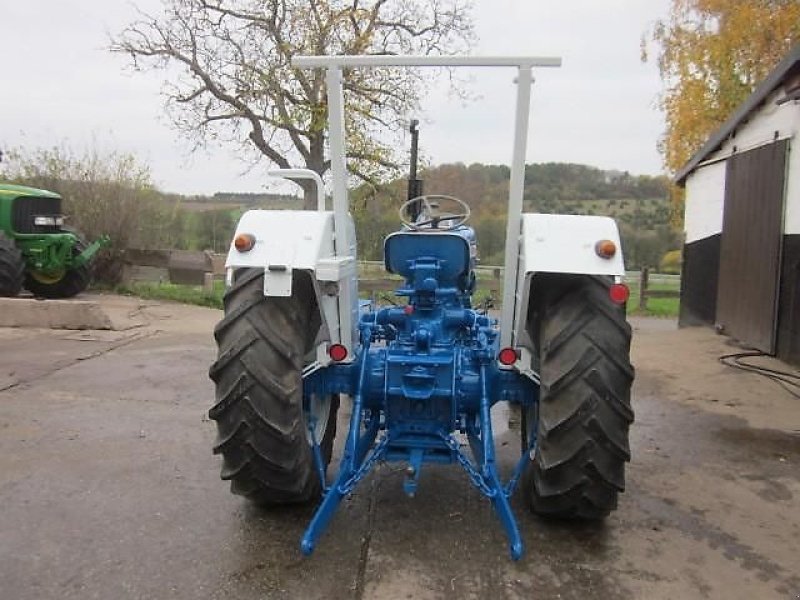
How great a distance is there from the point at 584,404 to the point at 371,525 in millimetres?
1134

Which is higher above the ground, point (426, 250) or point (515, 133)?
point (515, 133)

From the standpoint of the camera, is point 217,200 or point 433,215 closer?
point 433,215

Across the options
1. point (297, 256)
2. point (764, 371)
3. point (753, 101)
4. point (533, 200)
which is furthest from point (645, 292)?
point (297, 256)

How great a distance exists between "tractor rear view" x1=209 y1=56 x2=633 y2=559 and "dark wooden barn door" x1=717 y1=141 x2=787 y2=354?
5654 millimetres

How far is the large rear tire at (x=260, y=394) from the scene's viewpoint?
310cm

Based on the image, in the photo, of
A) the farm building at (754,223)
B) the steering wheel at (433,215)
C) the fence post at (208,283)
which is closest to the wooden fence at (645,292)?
the farm building at (754,223)

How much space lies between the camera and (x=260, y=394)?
10.2 ft

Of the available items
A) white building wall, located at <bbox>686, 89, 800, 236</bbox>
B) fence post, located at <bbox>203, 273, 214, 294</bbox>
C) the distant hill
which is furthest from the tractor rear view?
the distant hill

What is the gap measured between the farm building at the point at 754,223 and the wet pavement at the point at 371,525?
2761 millimetres

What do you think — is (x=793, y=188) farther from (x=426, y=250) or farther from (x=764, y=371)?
(x=426, y=250)

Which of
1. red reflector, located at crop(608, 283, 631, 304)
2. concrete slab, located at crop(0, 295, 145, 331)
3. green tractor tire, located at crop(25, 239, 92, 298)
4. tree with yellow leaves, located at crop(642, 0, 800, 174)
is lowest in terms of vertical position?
concrete slab, located at crop(0, 295, 145, 331)

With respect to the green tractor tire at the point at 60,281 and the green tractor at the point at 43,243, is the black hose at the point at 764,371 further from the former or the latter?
the green tractor tire at the point at 60,281

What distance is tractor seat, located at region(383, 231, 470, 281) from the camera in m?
3.74

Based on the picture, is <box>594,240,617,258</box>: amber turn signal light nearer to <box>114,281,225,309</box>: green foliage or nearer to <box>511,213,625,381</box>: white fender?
<box>511,213,625,381</box>: white fender
